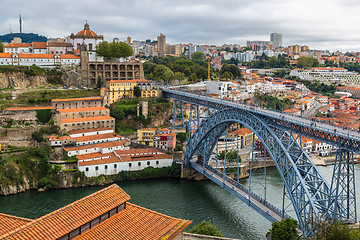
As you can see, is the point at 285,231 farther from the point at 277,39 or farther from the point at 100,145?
the point at 277,39

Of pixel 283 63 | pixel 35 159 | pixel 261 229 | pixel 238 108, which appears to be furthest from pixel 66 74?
pixel 283 63

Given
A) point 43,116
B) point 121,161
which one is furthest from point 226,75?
point 121,161

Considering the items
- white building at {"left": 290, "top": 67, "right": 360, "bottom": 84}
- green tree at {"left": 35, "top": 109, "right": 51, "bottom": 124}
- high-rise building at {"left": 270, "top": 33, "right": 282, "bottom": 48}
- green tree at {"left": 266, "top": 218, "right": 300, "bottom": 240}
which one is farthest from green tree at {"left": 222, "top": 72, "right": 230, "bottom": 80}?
high-rise building at {"left": 270, "top": 33, "right": 282, "bottom": 48}

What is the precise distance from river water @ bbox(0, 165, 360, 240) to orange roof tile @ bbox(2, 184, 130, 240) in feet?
35.5

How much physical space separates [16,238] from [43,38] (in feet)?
429

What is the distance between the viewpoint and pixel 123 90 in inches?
1519

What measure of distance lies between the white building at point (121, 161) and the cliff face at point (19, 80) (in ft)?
46.0

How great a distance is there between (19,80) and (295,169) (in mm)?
30357

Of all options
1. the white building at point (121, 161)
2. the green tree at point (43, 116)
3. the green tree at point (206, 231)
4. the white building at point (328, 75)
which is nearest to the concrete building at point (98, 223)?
the green tree at point (206, 231)

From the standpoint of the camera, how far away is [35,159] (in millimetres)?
27359

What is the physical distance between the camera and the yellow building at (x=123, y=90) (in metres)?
37.8

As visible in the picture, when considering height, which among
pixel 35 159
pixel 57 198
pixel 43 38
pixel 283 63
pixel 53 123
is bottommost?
pixel 57 198

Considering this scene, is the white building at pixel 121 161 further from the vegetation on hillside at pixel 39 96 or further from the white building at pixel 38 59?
the white building at pixel 38 59

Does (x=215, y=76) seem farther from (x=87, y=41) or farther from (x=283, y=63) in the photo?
(x=283, y=63)
